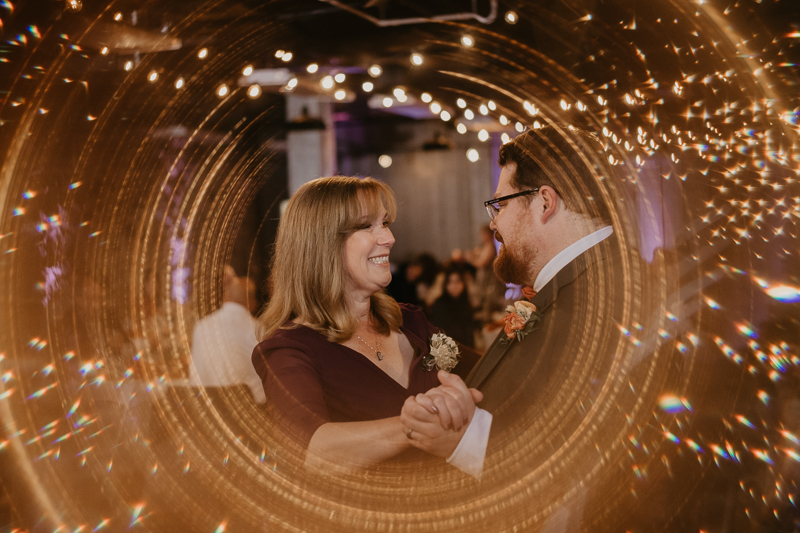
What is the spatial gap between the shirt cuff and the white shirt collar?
0.44m

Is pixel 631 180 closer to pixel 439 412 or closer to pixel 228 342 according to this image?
pixel 439 412

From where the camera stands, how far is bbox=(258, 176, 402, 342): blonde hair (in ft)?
5.63

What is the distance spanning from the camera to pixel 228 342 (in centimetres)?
220

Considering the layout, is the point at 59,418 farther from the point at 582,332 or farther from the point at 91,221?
the point at 582,332

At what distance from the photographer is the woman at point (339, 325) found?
150cm

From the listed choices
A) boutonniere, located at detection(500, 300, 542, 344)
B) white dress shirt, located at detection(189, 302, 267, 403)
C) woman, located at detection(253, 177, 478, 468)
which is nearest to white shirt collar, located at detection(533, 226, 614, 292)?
boutonniere, located at detection(500, 300, 542, 344)

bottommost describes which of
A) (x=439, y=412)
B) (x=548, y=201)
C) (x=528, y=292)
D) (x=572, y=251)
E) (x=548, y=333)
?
(x=439, y=412)

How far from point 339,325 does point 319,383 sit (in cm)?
22

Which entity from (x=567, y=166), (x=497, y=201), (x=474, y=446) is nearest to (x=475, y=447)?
(x=474, y=446)

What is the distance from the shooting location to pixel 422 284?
4.87 metres

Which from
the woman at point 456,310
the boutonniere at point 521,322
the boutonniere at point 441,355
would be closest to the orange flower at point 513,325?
the boutonniere at point 521,322

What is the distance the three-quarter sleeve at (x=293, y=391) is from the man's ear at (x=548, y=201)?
0.82 meters

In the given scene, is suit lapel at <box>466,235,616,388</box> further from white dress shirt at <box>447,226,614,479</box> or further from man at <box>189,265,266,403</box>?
man at <box>189,265,266,403</box>

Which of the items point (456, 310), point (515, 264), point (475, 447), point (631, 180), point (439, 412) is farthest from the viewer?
point (456, 310)
